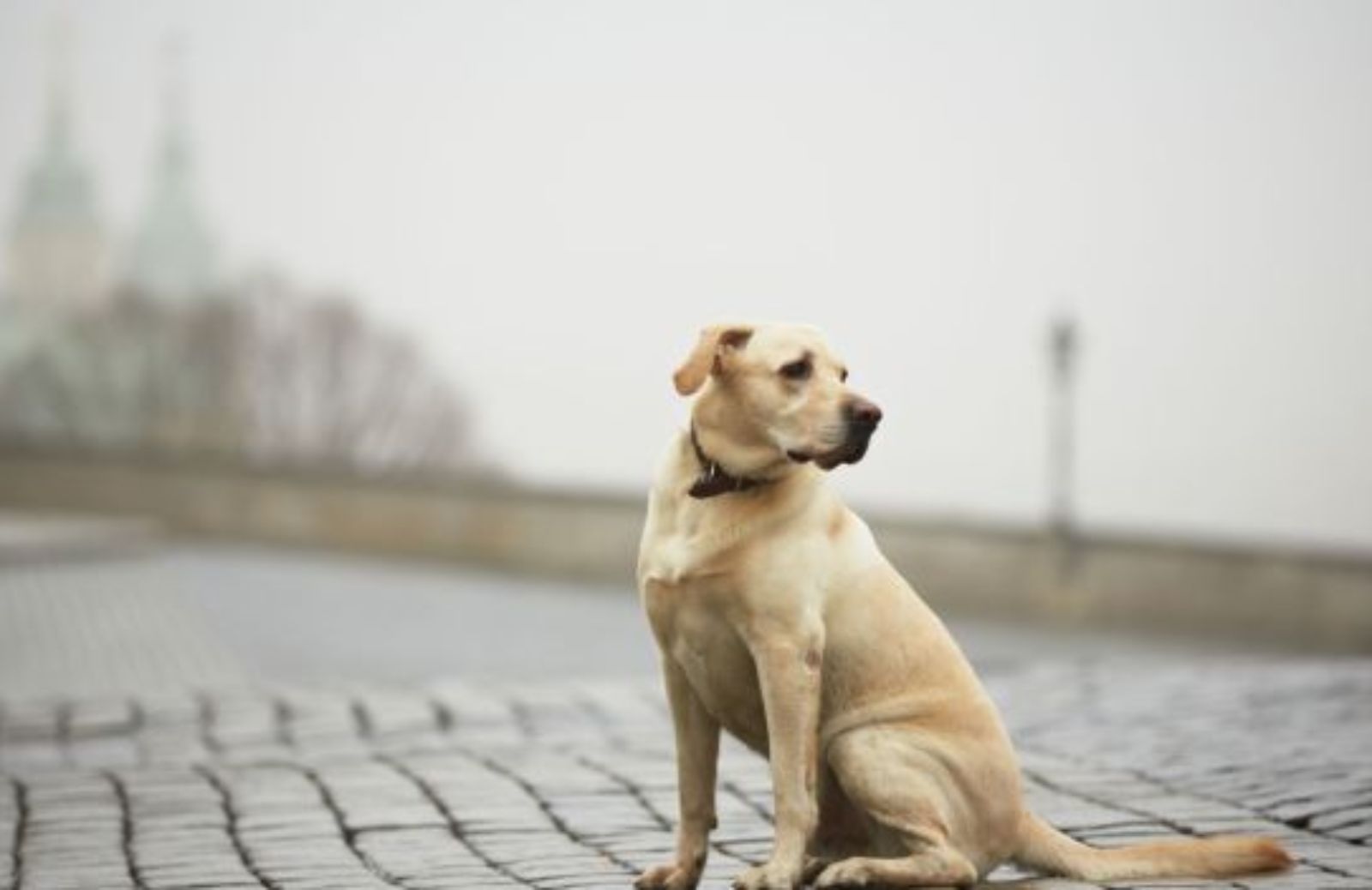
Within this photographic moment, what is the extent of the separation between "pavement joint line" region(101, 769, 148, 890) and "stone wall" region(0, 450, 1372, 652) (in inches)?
537

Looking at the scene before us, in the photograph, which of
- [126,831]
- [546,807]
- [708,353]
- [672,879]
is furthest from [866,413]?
[126,831]

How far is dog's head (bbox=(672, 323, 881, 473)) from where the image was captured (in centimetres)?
475

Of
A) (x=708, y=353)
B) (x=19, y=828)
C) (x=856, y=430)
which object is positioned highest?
(x=708, y=353)

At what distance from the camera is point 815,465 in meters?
5.04

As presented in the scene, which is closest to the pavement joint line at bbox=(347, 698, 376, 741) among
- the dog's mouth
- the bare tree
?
the dog's mouth

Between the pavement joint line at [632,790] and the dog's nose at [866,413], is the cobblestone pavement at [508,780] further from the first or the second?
the dog's nose at [866,413]

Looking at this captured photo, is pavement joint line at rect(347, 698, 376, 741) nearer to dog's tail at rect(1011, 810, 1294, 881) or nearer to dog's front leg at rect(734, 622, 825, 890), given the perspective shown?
dog's tail at rect(1011, 810, 1294, 881)

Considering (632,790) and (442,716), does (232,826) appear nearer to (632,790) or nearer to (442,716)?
(632,790)

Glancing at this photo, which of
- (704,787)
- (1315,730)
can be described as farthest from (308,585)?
(704,787)

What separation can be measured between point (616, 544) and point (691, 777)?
19192 mm

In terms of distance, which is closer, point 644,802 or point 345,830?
point 345,830

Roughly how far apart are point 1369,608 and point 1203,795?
13.0m

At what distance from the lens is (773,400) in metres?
4.86

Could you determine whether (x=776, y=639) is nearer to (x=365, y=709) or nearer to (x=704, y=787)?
(x=704, y=787)
